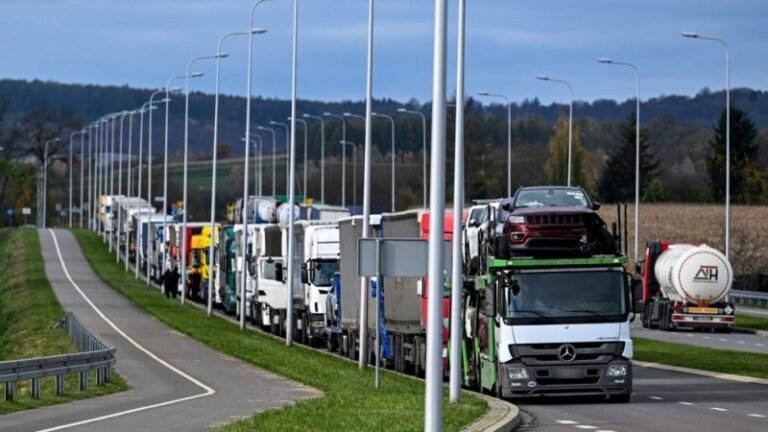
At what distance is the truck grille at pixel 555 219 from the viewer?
30.2 meters

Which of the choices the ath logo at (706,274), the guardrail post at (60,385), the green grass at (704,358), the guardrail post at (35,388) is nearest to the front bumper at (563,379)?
the guardrail post at (35,388)

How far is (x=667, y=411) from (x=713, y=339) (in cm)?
3280

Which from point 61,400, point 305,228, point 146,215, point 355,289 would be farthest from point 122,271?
point 61,400

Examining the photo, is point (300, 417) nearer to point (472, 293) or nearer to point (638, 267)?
point (472, 293)

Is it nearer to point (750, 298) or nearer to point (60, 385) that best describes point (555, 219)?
point (60, 385)

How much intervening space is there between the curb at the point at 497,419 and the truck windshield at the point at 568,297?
1885 mm

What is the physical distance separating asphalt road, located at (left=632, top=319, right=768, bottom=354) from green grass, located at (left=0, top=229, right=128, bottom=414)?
20.0m

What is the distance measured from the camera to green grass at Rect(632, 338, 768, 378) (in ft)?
137

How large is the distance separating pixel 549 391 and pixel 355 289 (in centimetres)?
1461

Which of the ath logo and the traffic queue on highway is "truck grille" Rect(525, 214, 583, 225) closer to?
the traffic queue on highway

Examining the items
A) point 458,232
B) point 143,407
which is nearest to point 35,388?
point 143,407

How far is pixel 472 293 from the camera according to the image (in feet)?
108

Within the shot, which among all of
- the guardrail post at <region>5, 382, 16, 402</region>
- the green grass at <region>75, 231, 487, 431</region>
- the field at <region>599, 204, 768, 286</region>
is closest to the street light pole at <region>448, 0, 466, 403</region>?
the green grass at <region>75, 231, 487, 431</region>

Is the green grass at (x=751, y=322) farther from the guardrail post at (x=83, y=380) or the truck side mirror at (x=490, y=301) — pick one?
the truck side mirror at (x=490, y=301)
